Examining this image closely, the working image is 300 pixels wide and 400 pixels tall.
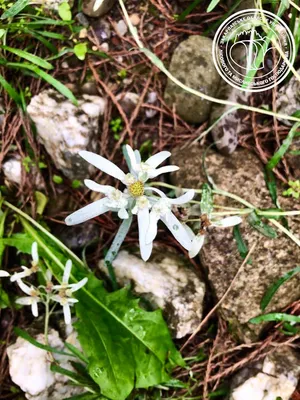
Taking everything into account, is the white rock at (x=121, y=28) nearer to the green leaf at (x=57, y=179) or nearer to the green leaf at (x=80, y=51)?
the green leaf at (x=80, y=51)

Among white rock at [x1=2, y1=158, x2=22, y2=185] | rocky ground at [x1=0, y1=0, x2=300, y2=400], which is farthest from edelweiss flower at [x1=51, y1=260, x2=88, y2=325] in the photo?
white rock at [x1=2, y1=158, x2=22, y2=185]

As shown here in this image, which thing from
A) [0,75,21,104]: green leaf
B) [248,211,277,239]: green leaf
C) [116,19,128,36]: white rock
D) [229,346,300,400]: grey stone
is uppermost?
[116,19,128,36]: white rock

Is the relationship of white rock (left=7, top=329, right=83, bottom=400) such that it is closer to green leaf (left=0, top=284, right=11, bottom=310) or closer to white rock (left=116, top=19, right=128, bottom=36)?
green leaf (left=0, top=284, right=11, bottom=310)

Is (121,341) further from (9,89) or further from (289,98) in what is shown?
(289,98)

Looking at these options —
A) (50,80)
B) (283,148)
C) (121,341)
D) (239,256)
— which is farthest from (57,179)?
(283,148)

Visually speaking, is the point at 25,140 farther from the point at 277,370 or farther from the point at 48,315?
the point at 277,370
